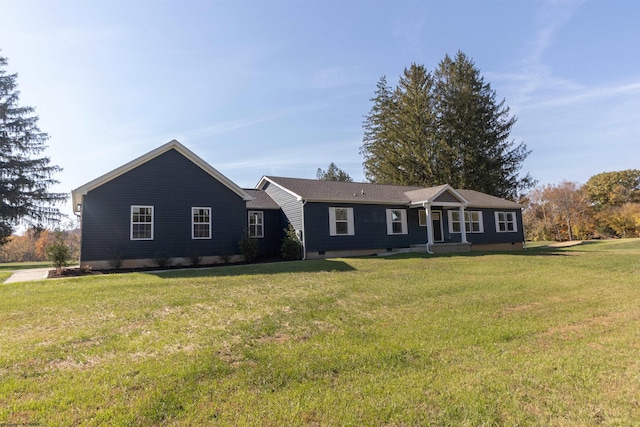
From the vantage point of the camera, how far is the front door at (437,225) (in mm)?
21719

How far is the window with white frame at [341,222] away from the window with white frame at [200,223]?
6.04 m

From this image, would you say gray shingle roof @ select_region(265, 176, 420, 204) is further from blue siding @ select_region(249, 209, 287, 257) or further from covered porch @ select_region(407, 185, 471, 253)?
blue siding @ select_region(249, 209, 287, 257)

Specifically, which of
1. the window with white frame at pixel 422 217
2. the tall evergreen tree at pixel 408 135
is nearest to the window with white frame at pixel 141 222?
the window with white frame at pixel 422 217

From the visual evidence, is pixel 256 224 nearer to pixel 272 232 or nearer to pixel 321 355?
pixel 272 232

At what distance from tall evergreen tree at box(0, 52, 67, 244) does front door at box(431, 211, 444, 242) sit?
1170 inches

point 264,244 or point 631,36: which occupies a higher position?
point 631,36

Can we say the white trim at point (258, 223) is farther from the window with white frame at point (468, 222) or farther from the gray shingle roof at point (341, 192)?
the window with white frame at point (468, 222)

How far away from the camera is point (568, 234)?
39.0 meters

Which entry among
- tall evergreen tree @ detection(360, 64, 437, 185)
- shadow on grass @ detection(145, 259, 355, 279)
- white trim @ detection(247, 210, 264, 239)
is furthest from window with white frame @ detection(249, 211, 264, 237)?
tall evergreen tree @ detection(360, 64, 437, 185)

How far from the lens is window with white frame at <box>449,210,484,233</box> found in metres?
22.3

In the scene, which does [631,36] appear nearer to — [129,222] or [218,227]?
[218,227]

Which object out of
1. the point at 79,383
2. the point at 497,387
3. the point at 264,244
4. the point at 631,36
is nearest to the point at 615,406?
the point at 497,387

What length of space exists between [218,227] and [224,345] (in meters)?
12.0

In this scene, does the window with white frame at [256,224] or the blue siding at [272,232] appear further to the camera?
the blue siding at [272,232]
